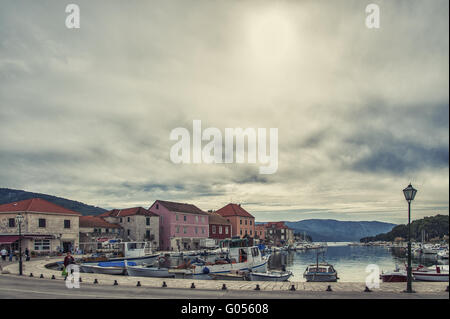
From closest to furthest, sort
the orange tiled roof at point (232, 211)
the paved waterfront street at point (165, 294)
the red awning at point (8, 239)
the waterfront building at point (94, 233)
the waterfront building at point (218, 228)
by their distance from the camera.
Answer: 1. the paved waterfront street at point (165, 294)
2. the red awning at point (8, 239)
3. the waterfront building at point (94, 233)
4. the waterfront building at point (218, 228)
5. the orange tiled roof at point (232, 211)

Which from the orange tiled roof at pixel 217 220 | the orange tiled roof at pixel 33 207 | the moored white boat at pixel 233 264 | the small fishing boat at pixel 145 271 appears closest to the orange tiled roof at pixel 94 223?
the orange tiled roof at pixel 33 207

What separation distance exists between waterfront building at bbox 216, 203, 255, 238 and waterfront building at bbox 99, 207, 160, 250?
31250 millimetres

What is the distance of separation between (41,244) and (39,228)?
245cm

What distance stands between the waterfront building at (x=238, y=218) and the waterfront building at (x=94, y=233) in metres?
39.6

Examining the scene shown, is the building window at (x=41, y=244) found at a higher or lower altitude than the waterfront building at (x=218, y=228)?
higher

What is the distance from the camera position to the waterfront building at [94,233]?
207 feet

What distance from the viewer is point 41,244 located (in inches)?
2120

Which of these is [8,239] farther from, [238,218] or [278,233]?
[278,233]

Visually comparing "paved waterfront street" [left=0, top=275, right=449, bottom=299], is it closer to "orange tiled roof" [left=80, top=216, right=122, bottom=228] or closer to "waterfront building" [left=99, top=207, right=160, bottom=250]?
"orange tiled roof" [left=80, top=216, right=122, bottom=228]

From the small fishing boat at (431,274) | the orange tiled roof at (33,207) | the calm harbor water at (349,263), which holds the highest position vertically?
the orange tiled roof at (33,207)

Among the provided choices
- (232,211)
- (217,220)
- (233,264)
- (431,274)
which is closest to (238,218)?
(232,211)

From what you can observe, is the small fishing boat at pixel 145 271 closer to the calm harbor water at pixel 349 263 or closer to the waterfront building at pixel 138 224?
the calm harbor water at pixel 349 263
